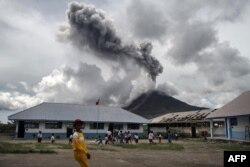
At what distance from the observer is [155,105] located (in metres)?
94.4

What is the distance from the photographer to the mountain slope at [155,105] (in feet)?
285

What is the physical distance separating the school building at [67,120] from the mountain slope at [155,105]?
Result: 3901cm

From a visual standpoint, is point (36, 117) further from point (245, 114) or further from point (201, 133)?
point (245, 114)

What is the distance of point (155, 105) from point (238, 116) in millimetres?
66528

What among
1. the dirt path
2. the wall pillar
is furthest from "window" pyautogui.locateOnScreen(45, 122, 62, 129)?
the dirt path

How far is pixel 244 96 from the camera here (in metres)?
32.2

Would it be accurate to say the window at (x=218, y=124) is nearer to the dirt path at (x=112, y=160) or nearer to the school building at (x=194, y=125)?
the school building at (x=194, y=125)

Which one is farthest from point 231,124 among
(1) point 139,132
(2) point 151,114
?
(2) point 151,114

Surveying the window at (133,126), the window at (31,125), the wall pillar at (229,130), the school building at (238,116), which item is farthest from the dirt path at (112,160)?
the window at (133,126)

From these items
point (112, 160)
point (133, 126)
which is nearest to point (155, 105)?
point (133, 126)

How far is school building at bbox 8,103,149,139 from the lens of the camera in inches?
1469

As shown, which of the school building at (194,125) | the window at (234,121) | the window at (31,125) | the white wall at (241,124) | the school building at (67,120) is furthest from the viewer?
the school building at (194,125)

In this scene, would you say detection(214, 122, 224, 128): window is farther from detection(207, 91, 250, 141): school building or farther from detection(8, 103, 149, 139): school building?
detection(8, 103, 149, 139): school building

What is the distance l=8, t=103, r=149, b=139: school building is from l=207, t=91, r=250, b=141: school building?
13395mm
